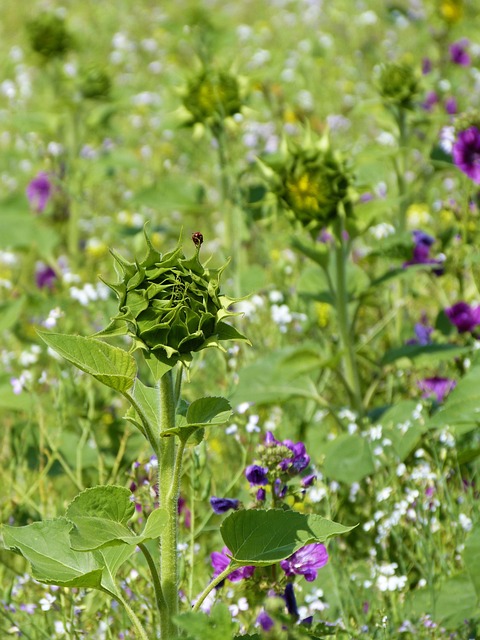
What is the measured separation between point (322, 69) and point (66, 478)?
4.01 m

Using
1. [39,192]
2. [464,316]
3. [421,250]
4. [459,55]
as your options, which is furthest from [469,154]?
[459,55]

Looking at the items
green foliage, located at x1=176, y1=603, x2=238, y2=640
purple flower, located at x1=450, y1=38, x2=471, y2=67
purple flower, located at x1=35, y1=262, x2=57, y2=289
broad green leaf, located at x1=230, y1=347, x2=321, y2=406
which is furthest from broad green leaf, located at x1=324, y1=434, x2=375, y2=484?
purple flower, located at x1=450, y1=38, x2=471, y2=67

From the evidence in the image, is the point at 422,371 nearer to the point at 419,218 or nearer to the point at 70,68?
the point at 419,218

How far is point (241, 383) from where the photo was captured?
88.7 inches

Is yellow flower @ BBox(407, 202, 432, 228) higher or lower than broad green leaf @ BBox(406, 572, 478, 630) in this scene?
higher

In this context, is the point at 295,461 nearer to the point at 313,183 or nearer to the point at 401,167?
the point at 313,183

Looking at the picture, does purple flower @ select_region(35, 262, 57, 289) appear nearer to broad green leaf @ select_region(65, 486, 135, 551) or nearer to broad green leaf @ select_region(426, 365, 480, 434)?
broad green leaf @ select_region(426, 365, 480, 434)

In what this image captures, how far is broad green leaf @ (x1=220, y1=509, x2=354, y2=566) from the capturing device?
1271mm

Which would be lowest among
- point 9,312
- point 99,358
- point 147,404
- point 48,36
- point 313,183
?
point 9,312

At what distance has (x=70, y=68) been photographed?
5867 mm

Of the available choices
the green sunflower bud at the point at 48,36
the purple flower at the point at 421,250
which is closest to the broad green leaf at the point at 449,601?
the purple flower at the point at 421,250

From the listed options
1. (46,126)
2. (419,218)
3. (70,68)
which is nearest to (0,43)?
(70,68)

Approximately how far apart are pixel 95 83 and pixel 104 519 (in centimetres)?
264

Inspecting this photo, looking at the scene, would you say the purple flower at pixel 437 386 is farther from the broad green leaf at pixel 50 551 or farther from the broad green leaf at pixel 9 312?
the broad green leaf at pixel 50 551
